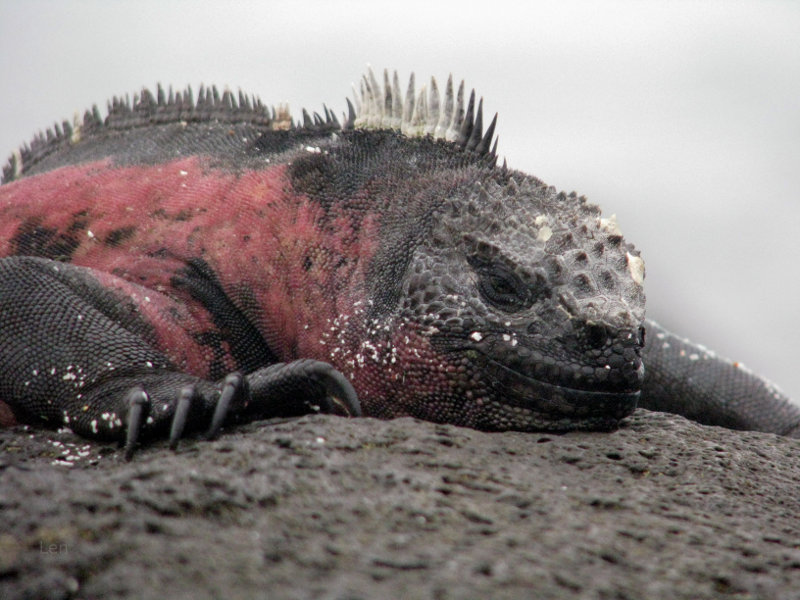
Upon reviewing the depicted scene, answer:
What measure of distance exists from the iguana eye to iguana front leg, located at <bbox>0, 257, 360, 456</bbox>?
0.61m

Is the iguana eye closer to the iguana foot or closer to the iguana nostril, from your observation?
the iguana nostril

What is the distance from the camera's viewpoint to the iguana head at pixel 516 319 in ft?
8.41

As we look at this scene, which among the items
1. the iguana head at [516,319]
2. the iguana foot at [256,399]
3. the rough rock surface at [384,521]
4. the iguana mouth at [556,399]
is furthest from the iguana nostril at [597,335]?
the iguana foot at [256,399]

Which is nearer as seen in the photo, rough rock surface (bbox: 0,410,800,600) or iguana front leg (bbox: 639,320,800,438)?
rough rock surface (bbox: 0,410,800,600)

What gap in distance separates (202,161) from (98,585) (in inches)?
101

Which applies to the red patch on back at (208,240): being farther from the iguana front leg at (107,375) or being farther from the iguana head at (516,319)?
the iguana head at (516,319)

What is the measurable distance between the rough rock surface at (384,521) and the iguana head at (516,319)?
0.78 ft

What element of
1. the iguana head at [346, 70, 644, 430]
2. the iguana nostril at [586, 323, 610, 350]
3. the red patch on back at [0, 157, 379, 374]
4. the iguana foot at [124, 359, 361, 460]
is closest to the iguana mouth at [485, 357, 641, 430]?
the iguana head at [346, 70, 644, 430]

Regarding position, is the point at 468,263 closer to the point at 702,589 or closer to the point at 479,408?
→ the point at 479,408

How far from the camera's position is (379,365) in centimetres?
280

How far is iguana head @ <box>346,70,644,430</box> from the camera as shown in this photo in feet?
8.41

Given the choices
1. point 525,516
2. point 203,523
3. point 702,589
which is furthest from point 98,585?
point 702,589

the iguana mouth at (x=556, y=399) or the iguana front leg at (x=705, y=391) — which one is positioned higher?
the iguana front leg at (x=705, y=391)

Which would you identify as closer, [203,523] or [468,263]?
[203,523]
